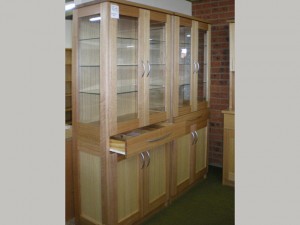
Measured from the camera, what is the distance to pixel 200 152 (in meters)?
3.82

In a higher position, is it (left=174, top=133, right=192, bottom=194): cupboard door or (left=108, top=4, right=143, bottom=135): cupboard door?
(left=108, top=4, right=143, bottom=135): cupboard door

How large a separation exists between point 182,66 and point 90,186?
1.64m

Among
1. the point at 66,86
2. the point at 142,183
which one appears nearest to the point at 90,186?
the point at 142,183

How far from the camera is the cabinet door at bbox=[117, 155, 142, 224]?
261 cm

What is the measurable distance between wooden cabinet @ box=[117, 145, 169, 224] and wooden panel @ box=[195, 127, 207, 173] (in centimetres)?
70

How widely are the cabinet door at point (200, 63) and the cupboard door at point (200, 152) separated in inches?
13.0

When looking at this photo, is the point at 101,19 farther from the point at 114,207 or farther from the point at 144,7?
the point at 114,207

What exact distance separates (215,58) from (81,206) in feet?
8.87

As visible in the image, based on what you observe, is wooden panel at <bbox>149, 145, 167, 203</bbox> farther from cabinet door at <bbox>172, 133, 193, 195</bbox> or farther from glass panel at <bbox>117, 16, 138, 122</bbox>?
glass panel at <bbox>117, 16, 138, 122</bbox>

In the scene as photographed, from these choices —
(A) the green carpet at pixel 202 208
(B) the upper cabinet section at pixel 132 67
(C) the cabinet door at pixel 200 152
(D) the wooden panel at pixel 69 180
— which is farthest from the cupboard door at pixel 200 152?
(D) the wooden panel at pixel 69 180

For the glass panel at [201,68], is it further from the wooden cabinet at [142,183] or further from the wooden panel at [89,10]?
the wooden panel at [89,10]

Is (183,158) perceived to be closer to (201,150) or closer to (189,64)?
(201,150)

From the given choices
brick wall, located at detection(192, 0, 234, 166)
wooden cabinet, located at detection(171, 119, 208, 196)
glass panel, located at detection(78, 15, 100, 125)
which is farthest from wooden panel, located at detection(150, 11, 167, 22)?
brick wall, located at detection(192, 0, 234, 166)

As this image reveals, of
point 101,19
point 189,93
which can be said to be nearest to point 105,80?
point 101,19
